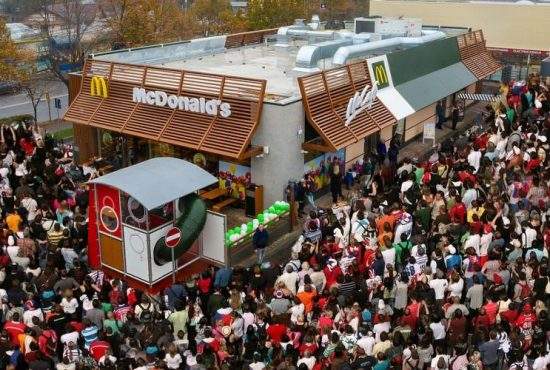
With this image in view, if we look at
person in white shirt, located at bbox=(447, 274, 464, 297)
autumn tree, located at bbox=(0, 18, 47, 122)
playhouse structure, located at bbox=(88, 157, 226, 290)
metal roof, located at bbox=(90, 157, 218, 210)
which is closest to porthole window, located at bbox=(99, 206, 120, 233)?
playhouse structure, located at bbox=(88, 157, 226, 290)

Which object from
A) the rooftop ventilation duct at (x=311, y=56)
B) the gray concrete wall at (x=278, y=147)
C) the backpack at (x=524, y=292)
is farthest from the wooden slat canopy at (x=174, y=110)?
the backpack at (x=524, y=292)

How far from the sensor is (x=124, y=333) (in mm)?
11250

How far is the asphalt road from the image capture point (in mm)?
38375

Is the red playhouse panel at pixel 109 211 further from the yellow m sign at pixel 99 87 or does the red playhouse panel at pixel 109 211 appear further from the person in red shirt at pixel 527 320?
the person in red shirt at pixel 527 320

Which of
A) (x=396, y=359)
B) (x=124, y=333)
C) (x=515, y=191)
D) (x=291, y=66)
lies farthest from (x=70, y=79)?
(x=396, y=359)

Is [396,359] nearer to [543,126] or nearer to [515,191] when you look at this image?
[515,191]

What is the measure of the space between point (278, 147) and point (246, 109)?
1476 millimetres

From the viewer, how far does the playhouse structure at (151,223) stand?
14570 mm

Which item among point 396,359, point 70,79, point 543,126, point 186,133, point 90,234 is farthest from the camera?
point 70,79

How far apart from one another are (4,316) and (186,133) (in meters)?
8.83

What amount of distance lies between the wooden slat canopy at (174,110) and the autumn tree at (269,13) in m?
26.2

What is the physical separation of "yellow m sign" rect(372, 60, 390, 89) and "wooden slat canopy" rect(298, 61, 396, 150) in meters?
0.68

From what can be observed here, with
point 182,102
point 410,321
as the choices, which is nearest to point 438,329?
point 410,321

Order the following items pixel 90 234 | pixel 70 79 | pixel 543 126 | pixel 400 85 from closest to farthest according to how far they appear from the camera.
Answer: pixel 90 234, pixel 543 126, pixel 70 79, pixel 400 85
